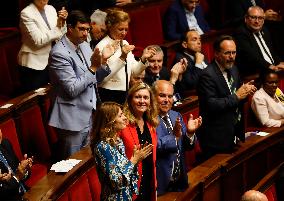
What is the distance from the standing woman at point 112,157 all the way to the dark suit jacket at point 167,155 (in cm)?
18

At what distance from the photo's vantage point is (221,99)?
66.4 inches

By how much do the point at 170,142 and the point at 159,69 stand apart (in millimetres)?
524

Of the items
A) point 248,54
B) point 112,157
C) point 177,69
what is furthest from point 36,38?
point 248,54

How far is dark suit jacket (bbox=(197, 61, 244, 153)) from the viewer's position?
1.70 meters

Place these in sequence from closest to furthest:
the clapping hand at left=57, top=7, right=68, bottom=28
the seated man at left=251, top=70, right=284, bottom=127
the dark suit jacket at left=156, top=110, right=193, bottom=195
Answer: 1. the dark suit jacket at left=156, top=110, right=193, bottom=195
2. the clapping hand at left=57, top=7, right=68, bottom=28
3. the seated man at left=251, top=70, right=284, bottom=127

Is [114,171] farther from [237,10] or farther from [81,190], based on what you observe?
[237,10]

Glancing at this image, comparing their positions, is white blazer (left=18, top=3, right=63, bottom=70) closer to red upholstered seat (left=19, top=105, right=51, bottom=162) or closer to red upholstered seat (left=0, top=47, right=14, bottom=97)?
red upholstered seat (left=0, top=47, right=14, bottom=97)

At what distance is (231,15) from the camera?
270 cm

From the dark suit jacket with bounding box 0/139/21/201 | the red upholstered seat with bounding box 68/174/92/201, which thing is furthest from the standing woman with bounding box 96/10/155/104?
the dark suit jacket with bounding box 0/139/21/201

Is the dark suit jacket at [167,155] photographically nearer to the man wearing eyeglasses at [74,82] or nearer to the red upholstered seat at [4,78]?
the man wearing eyeglasses at [74,82]

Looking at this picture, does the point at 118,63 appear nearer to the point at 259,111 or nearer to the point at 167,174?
the point at 167,174

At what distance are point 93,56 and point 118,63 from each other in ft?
0.50

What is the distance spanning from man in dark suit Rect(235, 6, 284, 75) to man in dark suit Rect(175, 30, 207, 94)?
292 mm

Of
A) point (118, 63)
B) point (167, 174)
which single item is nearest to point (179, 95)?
point (118, 63)
